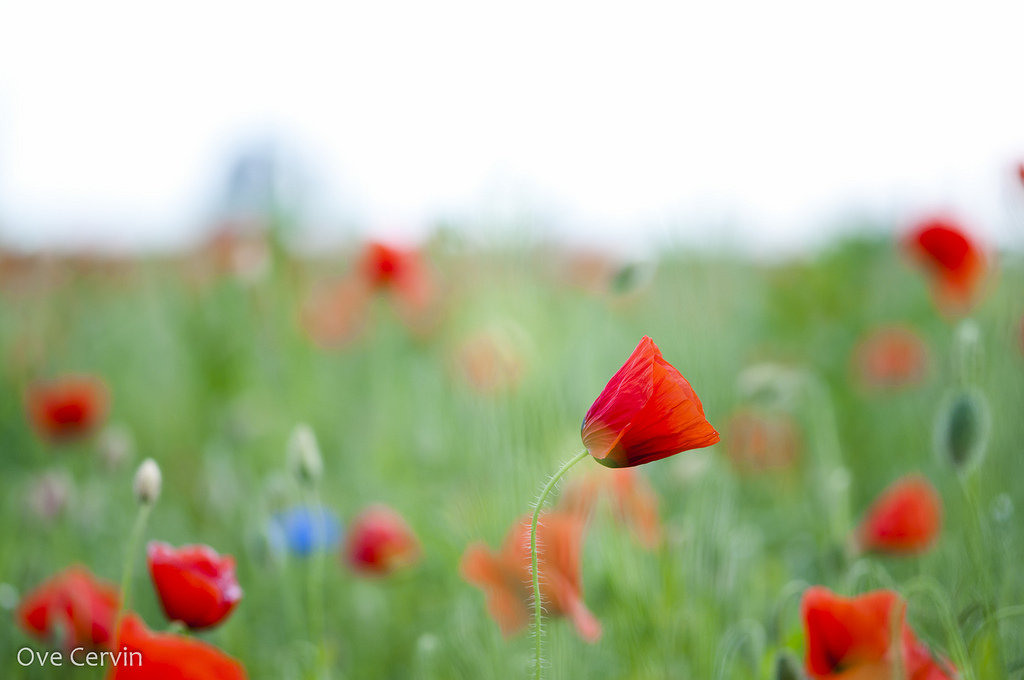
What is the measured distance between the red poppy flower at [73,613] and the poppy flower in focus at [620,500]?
0.55m

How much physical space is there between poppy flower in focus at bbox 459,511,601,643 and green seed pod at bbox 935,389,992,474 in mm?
405

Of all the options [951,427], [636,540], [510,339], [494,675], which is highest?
[510,339]

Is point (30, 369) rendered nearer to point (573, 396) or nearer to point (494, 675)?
point (573, 396)

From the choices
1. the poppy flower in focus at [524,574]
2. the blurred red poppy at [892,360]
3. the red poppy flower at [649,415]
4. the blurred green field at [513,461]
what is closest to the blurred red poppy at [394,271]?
the blurred green field at [513,461]

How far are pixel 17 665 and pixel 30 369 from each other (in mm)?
1103

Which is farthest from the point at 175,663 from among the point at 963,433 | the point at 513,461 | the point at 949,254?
the point at 949,254

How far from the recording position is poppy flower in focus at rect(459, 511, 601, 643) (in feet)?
2.18

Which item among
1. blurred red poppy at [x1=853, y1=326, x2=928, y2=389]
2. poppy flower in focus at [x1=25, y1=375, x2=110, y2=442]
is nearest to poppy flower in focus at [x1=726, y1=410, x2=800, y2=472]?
blurred red poppy at [x1=853, y1=326, x2=928, y2=389]

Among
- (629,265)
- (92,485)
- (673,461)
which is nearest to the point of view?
(629,265)

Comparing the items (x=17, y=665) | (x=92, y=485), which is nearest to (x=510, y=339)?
(x=17, y=665)

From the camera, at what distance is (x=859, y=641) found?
52 cm

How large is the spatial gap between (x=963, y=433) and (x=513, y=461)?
19.9 inches

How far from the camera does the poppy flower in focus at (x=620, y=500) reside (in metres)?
0.85

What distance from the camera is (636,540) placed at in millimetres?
848
